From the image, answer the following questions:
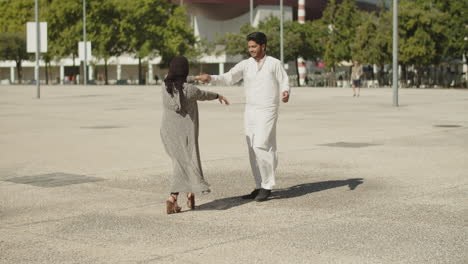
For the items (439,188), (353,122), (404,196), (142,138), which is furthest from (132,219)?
(353,122)

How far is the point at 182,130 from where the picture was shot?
8.11 m

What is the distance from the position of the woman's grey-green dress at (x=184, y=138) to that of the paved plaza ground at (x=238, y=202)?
0.94 ft

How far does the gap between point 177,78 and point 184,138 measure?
0.56m

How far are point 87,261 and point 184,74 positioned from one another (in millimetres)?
2542

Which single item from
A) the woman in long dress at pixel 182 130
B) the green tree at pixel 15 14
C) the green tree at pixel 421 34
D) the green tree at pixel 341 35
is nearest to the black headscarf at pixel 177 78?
the woman in long dress at pixel 182 130

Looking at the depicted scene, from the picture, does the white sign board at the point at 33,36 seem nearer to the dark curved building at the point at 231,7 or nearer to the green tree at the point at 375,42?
the green tree at the point at 375,42

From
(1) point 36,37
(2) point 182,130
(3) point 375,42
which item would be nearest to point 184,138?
(2) point 182,130

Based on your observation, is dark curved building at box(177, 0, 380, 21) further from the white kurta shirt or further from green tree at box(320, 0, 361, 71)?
the white kurta shirt

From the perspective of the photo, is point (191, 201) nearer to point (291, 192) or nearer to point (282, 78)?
point (291, 192)

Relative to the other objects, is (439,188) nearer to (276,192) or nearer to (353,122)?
(276,192)

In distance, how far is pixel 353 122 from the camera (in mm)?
20406

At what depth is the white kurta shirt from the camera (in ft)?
28.5

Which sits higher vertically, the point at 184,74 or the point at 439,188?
the point at 184,74

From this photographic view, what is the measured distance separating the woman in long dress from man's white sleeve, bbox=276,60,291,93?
1004 millimetres
